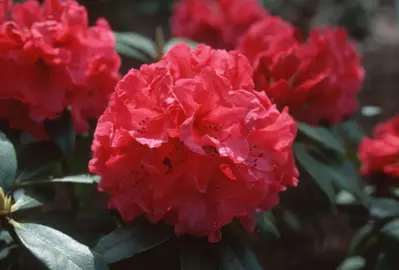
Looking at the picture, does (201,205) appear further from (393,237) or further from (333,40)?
(333,40)

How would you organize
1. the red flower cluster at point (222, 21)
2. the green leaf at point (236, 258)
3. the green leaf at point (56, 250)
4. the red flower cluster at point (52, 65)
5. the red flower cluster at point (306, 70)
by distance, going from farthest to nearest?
1. the red flower cluster at point (222, 21)
2. the red flower cluster at point (306, 70)
3. the red flower cluster at point (52, 65)
4. the green leaf at point (236, 258)
5. the green leaf at point (56, 250)

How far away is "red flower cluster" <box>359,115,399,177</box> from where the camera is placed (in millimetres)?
1482

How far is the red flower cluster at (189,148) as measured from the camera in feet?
2.90

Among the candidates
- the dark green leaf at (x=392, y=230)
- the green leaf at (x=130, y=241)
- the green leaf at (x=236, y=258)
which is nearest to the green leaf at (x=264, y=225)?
the green leaf at (x=236, y=258)

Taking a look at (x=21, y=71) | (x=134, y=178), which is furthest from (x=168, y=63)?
(x=21, y=71)

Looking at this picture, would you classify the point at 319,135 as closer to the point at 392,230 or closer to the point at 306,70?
the point at 306,70

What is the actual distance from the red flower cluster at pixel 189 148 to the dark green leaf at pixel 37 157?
206 mm

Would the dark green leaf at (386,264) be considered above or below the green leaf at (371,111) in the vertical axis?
below

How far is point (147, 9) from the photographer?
2.52 m

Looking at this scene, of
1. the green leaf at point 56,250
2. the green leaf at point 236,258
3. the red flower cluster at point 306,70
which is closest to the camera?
the green leaf at point 56,250

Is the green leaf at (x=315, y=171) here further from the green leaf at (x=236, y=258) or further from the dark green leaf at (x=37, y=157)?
the dark green leaf at (x=37, y=157)

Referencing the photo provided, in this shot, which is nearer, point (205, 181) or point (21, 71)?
point (205, 181)

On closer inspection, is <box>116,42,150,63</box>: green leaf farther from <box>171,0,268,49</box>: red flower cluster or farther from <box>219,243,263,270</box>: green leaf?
<box>219,243,263,270</box>: green leaf

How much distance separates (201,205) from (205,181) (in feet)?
0.14
